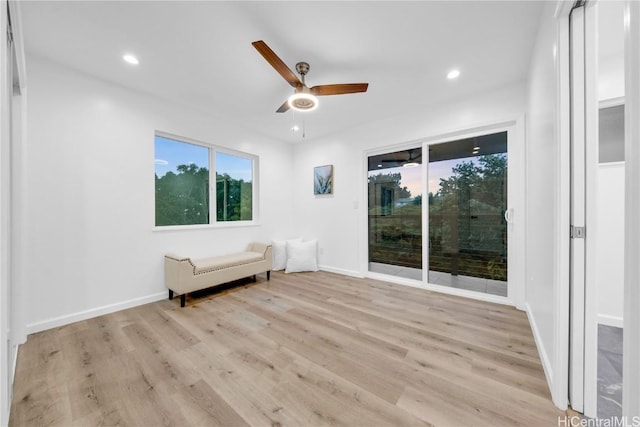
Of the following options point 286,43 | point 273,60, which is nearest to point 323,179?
point 286,43

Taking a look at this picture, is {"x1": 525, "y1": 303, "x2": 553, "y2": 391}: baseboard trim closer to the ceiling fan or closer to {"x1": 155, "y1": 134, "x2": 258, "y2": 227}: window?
the ceiling fan

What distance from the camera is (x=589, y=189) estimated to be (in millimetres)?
1204

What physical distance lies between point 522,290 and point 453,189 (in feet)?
4.37

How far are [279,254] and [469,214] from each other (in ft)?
9.79

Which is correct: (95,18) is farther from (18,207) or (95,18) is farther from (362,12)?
(362,12)

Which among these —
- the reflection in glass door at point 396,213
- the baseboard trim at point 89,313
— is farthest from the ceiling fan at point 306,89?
the baseboard trim at point 89,313

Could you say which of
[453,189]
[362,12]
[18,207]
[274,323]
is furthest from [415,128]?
[18,207]

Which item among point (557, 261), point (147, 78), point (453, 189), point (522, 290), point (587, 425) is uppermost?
point (147, 78)

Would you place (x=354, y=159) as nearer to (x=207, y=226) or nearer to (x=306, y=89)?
(x=306, y=89)

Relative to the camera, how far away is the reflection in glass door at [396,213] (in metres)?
3.39

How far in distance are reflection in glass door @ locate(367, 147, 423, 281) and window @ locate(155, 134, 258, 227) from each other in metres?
2.10

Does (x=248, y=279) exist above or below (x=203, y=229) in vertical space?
below

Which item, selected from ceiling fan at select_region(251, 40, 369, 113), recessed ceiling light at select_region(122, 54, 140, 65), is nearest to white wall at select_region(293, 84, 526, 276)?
ceiling fan at select_region(251, 40, 369, 113)

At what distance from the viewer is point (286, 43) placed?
1.96 meters
